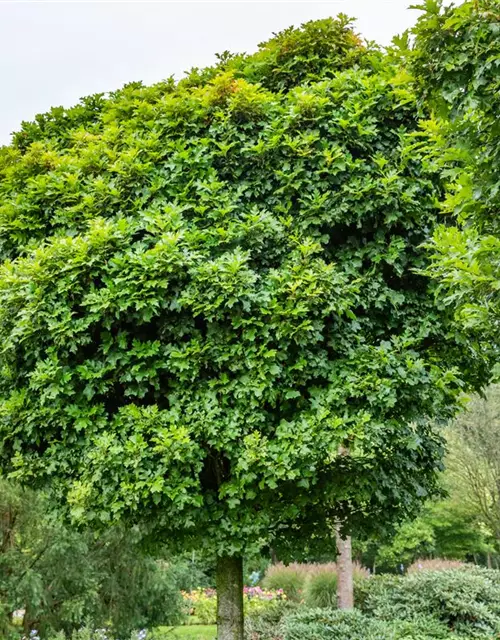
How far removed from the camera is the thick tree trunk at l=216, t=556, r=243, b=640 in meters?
5.17

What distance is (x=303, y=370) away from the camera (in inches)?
181

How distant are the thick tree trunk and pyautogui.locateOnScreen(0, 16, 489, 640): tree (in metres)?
0.02

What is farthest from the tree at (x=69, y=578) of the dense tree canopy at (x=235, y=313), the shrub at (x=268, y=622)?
the dense tree canopy at (x=235, y=313)

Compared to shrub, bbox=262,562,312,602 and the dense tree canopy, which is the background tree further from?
the dense tree canopy

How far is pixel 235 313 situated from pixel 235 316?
0.03 metres

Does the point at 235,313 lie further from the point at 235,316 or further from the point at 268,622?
the point at 268,622

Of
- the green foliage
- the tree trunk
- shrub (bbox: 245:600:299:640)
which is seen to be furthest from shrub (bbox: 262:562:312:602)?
the tree trunk

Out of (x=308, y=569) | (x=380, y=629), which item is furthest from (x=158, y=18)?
(x=308, y=569)

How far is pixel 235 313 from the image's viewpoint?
4504 millimetres

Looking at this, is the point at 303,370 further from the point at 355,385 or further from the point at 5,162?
the point at 5,162

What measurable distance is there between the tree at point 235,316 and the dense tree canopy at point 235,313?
0.02m

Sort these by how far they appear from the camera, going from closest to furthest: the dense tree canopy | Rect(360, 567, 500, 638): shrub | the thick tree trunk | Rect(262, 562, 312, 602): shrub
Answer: the dense tree canopy < the thick tree trunk < Rect(360, 567, 500, 638): shrub < Rect(262, 562, 312, 602): shrub

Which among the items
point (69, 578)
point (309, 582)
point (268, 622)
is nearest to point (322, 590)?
point (309, 582)

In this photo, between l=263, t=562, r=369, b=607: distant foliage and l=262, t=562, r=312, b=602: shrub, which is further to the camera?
l=262, t=562, r=312, b=602: shrub
